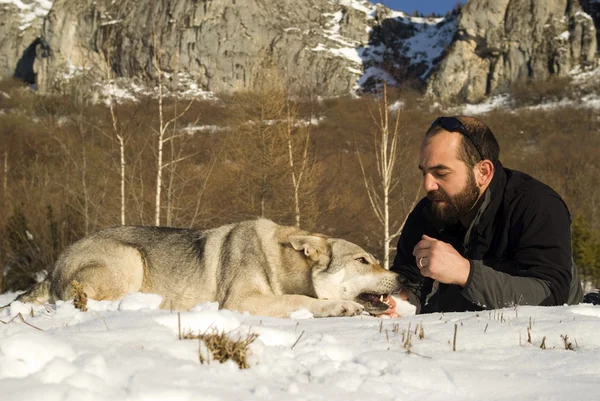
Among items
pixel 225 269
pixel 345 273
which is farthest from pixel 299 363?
pixel 225 269

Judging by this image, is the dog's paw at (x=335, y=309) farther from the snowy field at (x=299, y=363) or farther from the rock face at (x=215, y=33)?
the rock face at (x=215, y=33)

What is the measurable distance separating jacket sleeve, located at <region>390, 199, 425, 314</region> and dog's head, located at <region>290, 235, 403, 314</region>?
0.62 feet

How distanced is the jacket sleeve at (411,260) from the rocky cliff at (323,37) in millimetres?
82650

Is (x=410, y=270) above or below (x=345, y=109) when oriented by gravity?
below

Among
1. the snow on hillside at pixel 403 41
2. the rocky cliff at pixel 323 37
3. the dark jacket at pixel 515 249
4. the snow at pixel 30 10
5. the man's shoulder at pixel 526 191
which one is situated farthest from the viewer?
the snow at pixel 30 10

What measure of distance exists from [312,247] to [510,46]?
370 ft

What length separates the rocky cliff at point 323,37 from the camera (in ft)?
325

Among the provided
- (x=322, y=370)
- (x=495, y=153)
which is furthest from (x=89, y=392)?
(x=495, y=153)

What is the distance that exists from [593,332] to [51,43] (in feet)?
468

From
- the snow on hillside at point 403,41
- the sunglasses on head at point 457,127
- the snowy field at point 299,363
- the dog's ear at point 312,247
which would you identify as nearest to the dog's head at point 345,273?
the dog's ear at point 312,247

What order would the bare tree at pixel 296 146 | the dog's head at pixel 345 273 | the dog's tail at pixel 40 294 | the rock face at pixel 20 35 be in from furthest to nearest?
the rock face at pixel 20 35 → the bare tree at pixel 296 146 → the dog's tail at pixel 40 294 → the dog's head at pixel 345 273

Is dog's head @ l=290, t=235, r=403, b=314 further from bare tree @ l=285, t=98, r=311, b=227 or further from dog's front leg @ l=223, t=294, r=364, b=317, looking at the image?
bare tree @ l=285, t=98, r=311, b=227

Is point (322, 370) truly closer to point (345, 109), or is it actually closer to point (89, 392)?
point (89, 392)

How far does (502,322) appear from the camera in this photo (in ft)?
10.2
